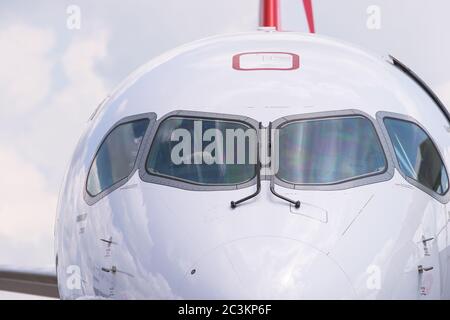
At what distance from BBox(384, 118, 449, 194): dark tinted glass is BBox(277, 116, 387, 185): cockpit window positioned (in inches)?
8.9

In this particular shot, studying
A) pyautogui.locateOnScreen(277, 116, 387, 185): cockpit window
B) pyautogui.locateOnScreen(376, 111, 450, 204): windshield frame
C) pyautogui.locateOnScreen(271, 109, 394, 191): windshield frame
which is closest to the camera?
pyautogui.locateOnScreen(271, 109, 394, 191): windshield frame

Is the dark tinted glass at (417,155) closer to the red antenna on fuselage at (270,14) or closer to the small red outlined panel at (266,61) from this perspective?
the small red outlined panel at (266,61)

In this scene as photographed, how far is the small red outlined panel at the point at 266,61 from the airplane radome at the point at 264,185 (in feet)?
0.06

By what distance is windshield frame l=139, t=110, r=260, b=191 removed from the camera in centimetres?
1080

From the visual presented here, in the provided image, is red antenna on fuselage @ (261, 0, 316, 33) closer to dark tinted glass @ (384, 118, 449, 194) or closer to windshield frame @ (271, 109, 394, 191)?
dark tinted glass @ (384, 118, 449, 194)

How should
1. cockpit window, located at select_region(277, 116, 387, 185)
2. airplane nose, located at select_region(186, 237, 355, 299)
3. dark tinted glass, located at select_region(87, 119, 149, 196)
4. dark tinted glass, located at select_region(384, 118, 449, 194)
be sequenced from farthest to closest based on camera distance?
dark tinted glass, located at select_region(87, 119, 149, 196), dark tinted glass, located at select_region(384, 118, 449, 194), cockpit window, located at select_region(277, 116, 387, 185), airplane nose, located at select_region(186, 237, 355, 299)

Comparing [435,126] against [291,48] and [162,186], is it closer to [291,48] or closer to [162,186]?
[291,48]

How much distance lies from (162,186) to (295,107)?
4.34ft

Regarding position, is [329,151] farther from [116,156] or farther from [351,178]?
[116,156]

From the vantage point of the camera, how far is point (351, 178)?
1091cm

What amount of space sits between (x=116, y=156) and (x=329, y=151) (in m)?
1.91

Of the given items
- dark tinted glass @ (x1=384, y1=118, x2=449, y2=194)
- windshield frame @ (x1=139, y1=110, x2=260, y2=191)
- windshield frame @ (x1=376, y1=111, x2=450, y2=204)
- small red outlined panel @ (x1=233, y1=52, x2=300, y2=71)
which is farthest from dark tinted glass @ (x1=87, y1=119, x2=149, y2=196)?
dark tinted glass @ (x1=384, y1=118, x2=449, y2=194)

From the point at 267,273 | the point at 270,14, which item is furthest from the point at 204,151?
the point at 270,14

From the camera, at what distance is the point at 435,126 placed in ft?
39.8
